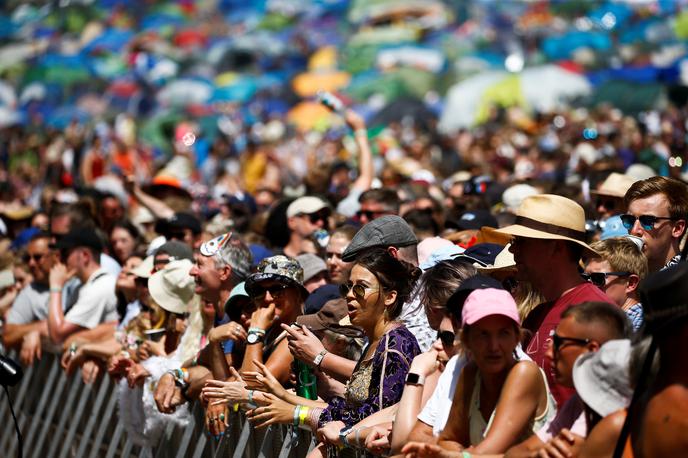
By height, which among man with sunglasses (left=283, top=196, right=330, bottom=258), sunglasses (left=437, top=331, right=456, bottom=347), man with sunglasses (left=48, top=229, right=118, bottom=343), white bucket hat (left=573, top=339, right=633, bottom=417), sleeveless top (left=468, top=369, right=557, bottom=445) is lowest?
man with sunglasses (left=48, top=229, right=118, bottom=343)

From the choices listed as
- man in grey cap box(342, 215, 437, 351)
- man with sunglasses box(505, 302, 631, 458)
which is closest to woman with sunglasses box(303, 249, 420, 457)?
man in grey cap box(342, 215, 437, 351)

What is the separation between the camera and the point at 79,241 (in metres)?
9.64

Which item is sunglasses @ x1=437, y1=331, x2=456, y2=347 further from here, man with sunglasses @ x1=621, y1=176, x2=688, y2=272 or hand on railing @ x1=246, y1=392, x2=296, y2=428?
man with sunglasses @ x1=621, y1=176, x2=688, y2=272

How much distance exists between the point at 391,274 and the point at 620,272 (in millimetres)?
1205

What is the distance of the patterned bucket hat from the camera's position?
6141mm

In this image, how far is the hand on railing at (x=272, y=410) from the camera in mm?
5379

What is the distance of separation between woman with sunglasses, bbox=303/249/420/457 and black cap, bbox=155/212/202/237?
413 cm

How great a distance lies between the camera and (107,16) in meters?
40.1

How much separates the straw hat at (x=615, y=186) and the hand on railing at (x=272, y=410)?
131 inches

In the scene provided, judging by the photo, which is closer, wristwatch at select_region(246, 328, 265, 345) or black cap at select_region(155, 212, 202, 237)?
wristwatch at select_region(246, 328, 265, 345)

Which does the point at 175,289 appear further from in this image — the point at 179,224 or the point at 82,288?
the point at 82,288

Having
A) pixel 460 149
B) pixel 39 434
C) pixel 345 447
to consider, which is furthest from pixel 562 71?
pixel 345 447

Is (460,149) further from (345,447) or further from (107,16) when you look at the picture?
(107,16)

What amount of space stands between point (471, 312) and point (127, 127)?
2472 cm
